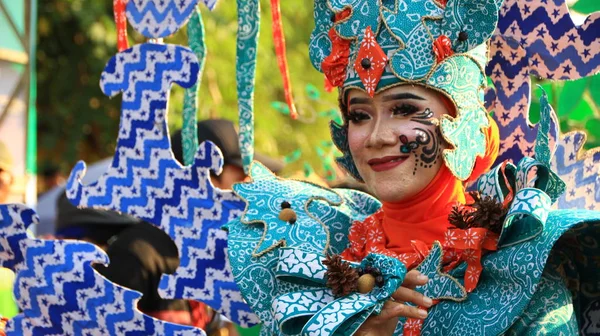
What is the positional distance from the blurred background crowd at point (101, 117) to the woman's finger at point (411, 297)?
1384 millimetres

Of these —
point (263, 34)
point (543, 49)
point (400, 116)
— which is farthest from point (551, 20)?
point (263, 34)

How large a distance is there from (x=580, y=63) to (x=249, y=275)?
2.92 ft

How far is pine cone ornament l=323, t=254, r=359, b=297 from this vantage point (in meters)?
1.99

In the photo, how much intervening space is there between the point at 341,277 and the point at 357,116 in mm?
412

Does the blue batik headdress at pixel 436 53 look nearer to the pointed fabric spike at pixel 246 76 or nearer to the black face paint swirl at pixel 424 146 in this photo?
the black face paint swirl at pixel 424 146

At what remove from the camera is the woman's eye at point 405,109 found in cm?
219

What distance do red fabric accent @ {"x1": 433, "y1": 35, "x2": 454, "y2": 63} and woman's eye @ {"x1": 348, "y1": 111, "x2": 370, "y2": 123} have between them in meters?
0.19

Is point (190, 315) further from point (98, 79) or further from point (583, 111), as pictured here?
point (98, 79)

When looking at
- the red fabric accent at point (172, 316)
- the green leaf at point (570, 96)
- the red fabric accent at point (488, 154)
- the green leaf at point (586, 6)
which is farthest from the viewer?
the red fabric accent at point (172, 316)

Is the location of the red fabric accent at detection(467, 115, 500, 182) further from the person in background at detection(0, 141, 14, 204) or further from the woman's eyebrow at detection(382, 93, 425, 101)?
the person in background at detection(0, 141, 14, 204)

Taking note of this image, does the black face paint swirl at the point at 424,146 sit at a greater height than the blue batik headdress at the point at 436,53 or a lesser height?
lesser

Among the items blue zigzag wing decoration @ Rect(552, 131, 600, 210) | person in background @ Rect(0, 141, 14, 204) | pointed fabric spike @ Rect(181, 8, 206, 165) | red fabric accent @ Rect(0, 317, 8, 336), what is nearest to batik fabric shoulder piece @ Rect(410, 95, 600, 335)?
blue zigzag wing decoration @ Rect(552, 131, 600, 210)

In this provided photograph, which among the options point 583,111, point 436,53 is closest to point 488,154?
point 436,53

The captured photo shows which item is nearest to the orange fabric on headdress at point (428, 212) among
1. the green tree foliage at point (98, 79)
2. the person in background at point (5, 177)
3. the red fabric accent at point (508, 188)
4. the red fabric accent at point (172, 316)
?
the red fabric accent at point (508, 188)
